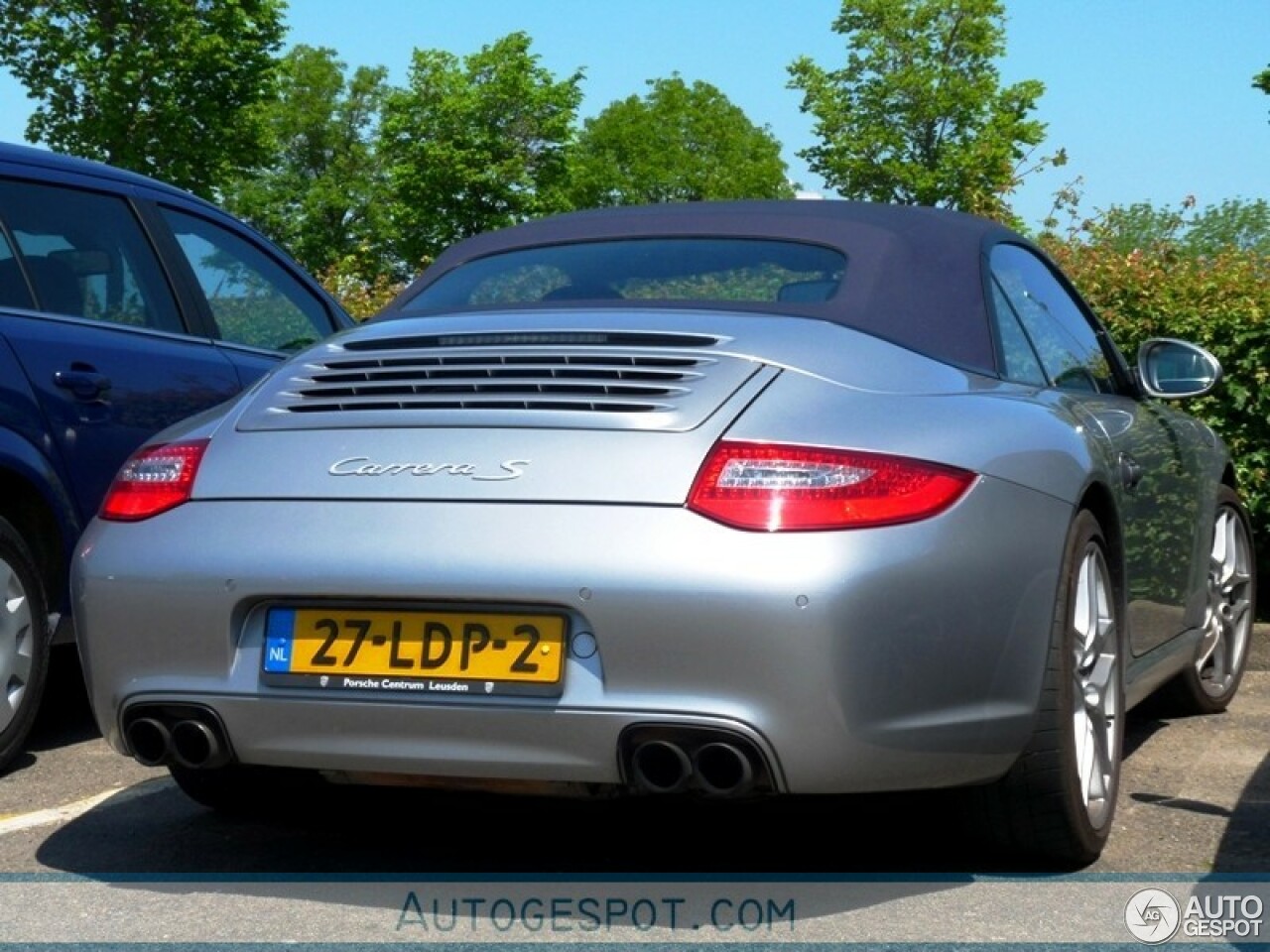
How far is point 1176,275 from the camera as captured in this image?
9594 millimetres

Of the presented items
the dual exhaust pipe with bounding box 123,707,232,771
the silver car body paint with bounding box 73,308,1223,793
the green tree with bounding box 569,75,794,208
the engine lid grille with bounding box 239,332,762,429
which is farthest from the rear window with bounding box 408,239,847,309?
the green tree with bounding box 569,75,794,208

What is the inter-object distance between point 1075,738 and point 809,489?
922 millimetres

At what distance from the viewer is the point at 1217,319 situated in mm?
8836

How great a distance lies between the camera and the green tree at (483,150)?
181 feet

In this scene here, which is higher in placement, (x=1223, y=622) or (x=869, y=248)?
(x=869, y=248)

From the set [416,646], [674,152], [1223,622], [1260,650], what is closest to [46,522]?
[416,646]

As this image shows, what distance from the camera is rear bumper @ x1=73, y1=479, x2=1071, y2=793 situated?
347cm

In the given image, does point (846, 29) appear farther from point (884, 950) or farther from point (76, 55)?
point (884, 950)

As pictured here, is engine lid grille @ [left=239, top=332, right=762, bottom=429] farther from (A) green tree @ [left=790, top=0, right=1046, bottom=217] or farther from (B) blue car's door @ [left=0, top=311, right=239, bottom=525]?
(A) green tree @ [left=790, top=0, right=1046, bottom=217]

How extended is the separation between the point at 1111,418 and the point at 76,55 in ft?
113

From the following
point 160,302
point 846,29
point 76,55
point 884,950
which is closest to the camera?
point 884,950

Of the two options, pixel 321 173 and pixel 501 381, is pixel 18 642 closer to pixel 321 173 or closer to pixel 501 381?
pixel 501 381

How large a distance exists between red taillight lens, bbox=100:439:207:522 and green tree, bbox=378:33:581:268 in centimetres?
5081

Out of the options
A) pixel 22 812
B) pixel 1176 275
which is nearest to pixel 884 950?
pixel 22 812
